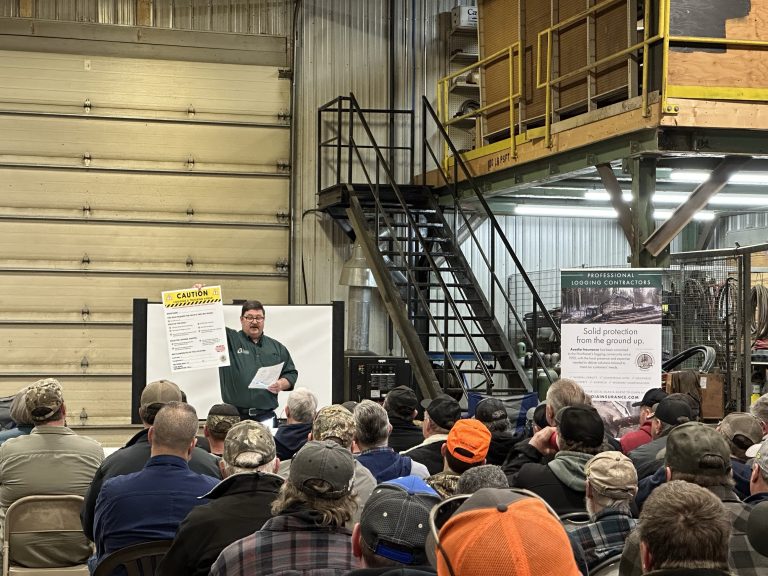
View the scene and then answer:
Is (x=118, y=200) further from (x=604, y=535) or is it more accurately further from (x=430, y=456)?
(x=604, y=535)

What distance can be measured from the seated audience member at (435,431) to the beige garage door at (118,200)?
8254 mm

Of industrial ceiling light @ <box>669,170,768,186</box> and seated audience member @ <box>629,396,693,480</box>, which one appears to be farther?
industrial ceiling light @ <box>669,170,768,186</box>

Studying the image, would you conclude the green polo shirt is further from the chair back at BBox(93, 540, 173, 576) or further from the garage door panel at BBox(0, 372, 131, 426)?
the chair back at BBox(93, 540, 173, 576)

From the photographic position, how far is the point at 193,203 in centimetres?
1452

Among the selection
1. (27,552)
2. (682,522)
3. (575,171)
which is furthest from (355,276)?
(682,522)

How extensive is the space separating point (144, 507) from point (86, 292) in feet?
32.8

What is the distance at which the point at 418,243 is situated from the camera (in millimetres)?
14602

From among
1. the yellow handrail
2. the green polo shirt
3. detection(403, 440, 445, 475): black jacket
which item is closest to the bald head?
detection(403, 440, 445, 475): black jacket

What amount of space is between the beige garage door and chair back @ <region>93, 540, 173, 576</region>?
393 inches

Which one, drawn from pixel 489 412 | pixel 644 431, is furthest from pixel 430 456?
pixel 644 431

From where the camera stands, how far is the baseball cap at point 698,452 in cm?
410

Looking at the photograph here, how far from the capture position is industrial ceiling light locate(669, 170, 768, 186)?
1125cm

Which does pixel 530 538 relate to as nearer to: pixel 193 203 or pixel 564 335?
pixel 564 335

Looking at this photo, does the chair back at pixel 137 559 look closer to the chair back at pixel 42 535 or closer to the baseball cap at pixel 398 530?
the chair back at pixel 42 535
